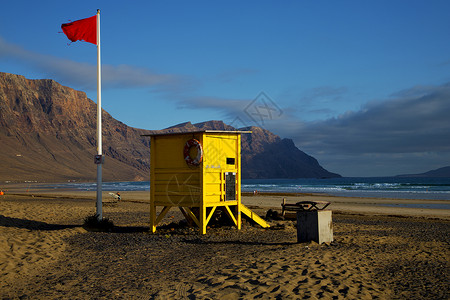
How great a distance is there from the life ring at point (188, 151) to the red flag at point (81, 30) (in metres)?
5.71

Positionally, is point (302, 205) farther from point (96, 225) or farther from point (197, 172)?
point (96, 225)

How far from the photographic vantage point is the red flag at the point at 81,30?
604 inches

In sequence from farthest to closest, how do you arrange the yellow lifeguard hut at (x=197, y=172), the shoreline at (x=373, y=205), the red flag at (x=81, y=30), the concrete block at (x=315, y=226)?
the shoreline at (x=373, y=205) → the red flag at (x=81, y=30) → the yellow lifeguard hut at (x=197, y=172) → the concrete block at (x=315, y=226)

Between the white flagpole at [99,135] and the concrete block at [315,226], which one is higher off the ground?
the white flagpole at [99,135]

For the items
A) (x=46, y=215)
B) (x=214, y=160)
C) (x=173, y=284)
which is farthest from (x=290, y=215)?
(x=173, y=284)

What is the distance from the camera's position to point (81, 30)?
50.4 ft

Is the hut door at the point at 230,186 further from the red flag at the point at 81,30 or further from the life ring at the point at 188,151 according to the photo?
the red flag at the point at 81,30

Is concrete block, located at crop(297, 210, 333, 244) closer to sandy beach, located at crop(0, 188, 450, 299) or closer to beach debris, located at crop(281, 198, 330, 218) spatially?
sandy beach, located at crop(0, 188, 450, 299)

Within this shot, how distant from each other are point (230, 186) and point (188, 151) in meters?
2.10

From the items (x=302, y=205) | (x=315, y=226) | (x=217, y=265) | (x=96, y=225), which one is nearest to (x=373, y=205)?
(x=302, y=205)

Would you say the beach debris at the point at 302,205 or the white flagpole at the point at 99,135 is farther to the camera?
the white flagpole at the point at 99,135

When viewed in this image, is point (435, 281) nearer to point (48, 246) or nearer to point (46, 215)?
point (48, 246)

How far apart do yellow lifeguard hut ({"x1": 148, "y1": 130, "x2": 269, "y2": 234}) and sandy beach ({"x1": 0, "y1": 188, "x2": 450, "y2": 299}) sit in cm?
102

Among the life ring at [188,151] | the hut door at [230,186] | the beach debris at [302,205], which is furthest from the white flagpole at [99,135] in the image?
the beach debris at [302,205]
